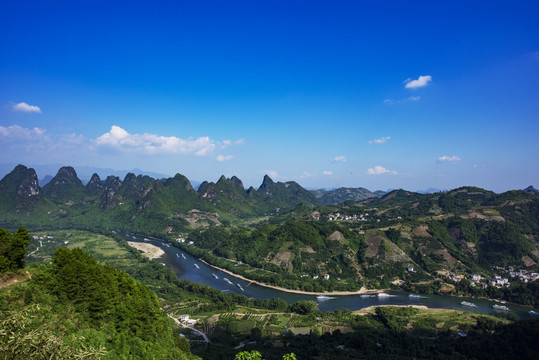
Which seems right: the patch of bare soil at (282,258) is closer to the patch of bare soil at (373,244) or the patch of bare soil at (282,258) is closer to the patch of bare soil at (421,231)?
the patch of bare soil at (373,244)

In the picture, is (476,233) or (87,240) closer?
(476,233)

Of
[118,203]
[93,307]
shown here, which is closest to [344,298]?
[93,307]

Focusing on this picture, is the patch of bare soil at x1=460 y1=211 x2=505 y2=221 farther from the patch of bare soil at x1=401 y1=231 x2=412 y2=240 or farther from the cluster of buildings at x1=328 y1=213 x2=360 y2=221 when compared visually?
the cluster of buildings at x1=328 y1=213 x2=360 y2=221

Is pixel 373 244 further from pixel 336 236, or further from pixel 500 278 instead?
pixel 500 278

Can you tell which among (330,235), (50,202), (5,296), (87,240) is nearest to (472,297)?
(330,235)

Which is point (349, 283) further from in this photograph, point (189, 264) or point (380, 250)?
point (189, 264)

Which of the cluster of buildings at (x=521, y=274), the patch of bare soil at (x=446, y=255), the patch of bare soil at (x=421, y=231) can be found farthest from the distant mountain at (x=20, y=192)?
the cluster of buildings at (x=521, y=274)
